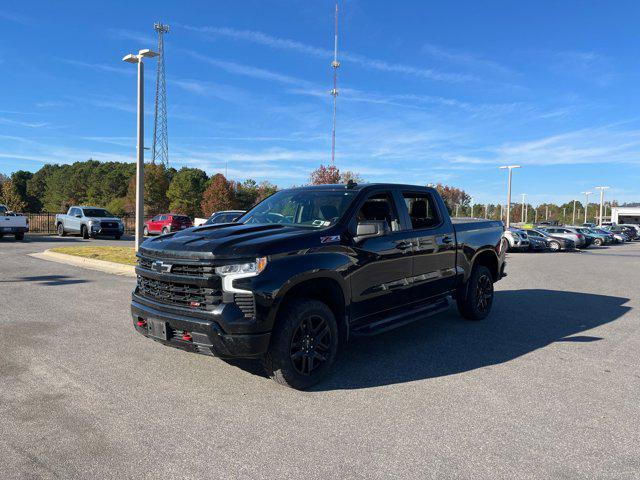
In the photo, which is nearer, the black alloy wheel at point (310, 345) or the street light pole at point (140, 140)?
the black alloy wheel at point (310, 345)

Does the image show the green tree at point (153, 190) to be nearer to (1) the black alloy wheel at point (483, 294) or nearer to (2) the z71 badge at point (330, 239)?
(1) the black alloy wheel at point (483, 294)

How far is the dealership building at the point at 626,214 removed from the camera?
8900cm

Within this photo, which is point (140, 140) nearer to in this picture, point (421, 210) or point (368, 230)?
point (421, 210)

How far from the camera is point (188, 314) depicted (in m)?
4.06

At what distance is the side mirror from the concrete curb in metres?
8.21

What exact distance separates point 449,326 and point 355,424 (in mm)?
3559

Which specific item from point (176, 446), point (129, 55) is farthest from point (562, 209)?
point (176, 446)

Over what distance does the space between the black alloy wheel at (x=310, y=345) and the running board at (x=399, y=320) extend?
43 centimetres

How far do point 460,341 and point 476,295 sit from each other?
48.8 inches

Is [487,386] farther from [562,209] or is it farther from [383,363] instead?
[562,209]

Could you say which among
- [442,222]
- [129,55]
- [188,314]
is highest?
[129,55]

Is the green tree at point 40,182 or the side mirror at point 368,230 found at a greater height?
the green tree at point 40,182

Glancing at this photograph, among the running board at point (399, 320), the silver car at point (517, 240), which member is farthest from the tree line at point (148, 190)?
the running board at point (399, 320)

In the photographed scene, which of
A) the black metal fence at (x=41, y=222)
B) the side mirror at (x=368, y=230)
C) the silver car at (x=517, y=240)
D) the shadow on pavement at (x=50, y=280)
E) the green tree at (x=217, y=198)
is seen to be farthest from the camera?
the green tree at (x=217, y=198)
